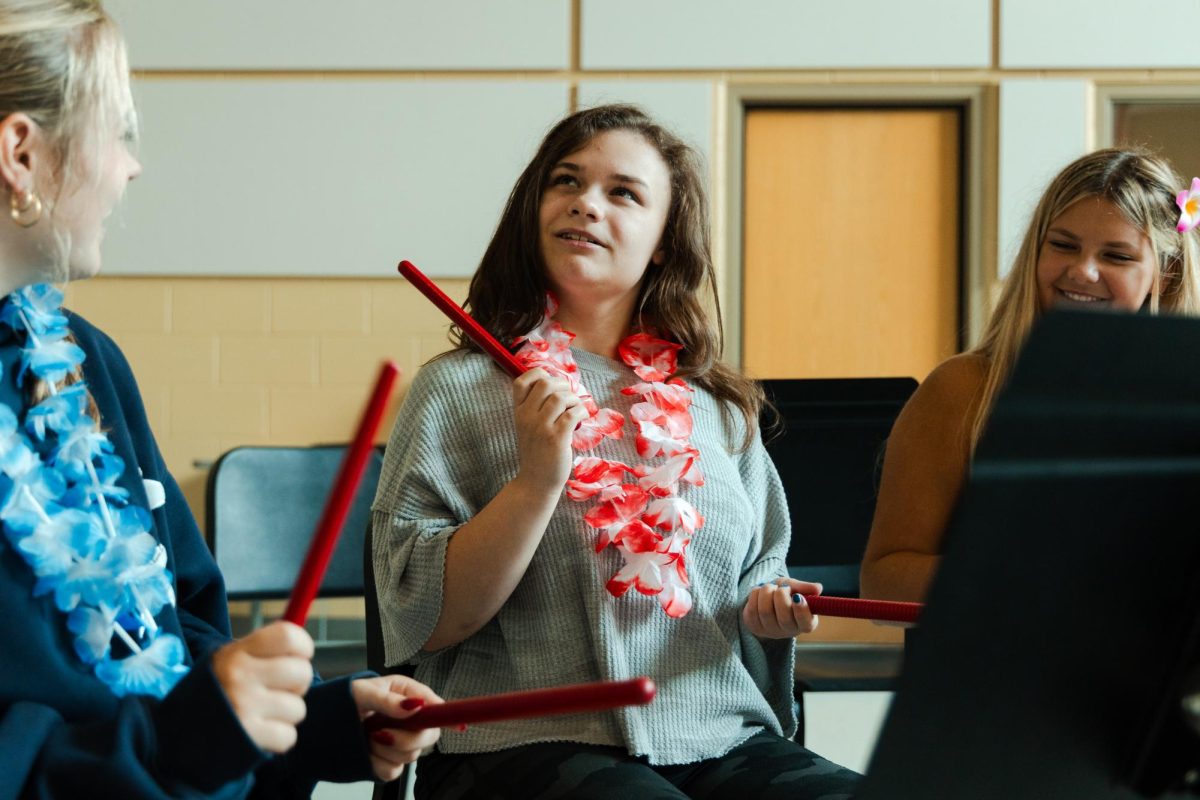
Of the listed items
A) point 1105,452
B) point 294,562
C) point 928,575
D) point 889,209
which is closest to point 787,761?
point 928,575

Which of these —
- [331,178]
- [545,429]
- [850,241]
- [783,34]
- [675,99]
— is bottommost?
[545,429]

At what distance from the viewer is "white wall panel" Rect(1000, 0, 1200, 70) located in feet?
11.6

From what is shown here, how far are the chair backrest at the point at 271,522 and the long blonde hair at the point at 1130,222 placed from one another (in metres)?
1.31

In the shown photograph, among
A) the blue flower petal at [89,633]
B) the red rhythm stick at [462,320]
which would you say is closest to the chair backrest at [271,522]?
the red rhythm stick at [462,320]

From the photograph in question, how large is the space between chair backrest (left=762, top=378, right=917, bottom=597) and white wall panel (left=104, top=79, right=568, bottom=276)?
1984 mm

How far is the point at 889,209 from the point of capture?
12.0 ft

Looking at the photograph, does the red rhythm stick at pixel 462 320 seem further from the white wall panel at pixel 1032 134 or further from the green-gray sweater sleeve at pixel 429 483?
the white wall panel at pixel 1032 134

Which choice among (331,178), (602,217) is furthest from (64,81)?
(331,178)

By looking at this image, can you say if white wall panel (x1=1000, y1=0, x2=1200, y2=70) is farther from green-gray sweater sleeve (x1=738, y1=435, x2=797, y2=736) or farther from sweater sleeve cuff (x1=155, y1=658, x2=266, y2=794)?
sweater sleeve cuff (x1=155, y1=658, x2=266, y2=794)

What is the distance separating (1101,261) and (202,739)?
1237 millimetres

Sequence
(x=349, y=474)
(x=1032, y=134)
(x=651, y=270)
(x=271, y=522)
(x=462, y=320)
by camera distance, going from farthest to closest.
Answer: (x=1032, y=134) < (x=271, y=522) < (x=651, y=270) < (x=462, y=320) < (x=349, y=474)

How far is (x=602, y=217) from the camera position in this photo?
1.54 meters

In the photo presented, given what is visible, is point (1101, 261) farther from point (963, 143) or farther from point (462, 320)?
point (963, 143)

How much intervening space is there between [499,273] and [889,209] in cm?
230
